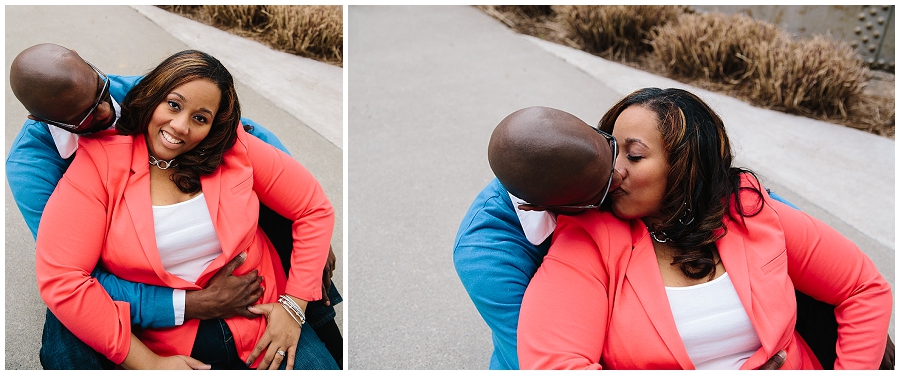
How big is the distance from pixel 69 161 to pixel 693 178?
1.71 meters

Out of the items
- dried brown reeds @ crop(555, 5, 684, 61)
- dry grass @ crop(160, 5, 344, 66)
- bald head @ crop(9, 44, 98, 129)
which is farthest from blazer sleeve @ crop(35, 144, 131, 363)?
dried brown reeds @ crop(555, 5, 684, 61)

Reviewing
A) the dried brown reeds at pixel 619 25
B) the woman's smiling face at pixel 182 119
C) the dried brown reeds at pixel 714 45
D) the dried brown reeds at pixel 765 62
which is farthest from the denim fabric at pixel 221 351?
the dried brown reeds at pixel 619 25

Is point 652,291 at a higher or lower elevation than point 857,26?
lower

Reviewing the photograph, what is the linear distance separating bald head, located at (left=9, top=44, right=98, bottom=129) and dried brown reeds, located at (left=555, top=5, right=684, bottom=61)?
500cm

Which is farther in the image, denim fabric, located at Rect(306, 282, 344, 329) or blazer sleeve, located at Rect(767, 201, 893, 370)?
denim fabric, located at Rect(306, 282, 344, 329)

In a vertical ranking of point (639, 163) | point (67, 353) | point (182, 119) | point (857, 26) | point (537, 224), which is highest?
point (857, 26)

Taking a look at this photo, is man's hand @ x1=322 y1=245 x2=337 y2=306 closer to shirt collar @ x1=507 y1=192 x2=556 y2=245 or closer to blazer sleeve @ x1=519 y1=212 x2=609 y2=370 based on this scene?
shirt collar @ x1=507 y1=192 x2=556 y2=245

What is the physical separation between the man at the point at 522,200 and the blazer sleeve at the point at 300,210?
1.86ft

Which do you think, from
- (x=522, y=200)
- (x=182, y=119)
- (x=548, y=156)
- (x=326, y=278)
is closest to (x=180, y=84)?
(x=182, y=119)

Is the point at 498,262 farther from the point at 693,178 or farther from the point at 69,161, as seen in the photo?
the point at 69,161

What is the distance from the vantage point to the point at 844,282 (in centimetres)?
181

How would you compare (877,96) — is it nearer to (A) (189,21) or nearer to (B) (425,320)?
(B) (425,320)

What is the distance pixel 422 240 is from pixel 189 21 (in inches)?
88.1

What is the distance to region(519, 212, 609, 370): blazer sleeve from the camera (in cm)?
156
